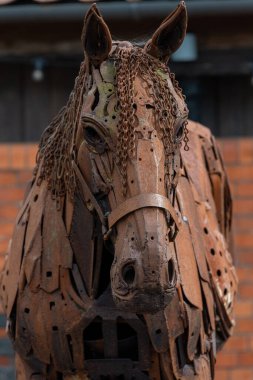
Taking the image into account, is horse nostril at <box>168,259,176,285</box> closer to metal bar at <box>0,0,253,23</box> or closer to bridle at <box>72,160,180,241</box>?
bridle at <box>72,160,180,241</box>

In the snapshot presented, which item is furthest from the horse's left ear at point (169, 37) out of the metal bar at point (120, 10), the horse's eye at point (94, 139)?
the metal bar at point (120, 10)

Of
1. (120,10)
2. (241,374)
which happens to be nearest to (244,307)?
(241,374)

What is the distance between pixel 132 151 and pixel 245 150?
13.4 feet

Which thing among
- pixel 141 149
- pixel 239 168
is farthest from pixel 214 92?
pixel 141 149

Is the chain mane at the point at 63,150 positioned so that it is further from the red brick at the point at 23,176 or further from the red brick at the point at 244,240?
the red brick at the point at 244,240

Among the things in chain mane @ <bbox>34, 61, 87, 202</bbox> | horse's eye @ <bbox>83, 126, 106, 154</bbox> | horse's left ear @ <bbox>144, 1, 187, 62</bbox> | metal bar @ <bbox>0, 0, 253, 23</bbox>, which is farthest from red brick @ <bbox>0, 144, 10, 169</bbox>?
horse's eye @ <bbox>83, 126, 106, 154</bbox>

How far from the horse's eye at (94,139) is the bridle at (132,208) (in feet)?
0.60

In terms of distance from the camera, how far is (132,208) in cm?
456

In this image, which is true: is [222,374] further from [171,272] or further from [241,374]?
[171,272]

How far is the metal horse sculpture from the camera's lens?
4578mm

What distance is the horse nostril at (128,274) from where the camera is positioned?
14.7ft

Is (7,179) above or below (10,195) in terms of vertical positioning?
above

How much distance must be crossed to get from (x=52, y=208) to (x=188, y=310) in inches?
25.9

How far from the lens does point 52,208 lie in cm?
530
